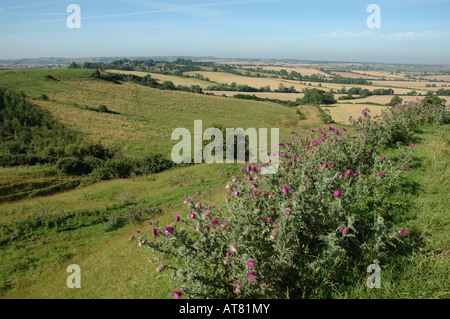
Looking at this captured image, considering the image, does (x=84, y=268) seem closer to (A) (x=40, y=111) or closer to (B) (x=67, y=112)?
(A) (x=40, y=111)

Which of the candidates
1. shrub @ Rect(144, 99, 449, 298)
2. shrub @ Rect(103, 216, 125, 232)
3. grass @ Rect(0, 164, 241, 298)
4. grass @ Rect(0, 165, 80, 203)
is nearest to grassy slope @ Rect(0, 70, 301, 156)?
grass @ Rect(0, 165, 80, 203)

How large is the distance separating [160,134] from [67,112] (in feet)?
56.5

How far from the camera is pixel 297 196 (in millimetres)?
2926

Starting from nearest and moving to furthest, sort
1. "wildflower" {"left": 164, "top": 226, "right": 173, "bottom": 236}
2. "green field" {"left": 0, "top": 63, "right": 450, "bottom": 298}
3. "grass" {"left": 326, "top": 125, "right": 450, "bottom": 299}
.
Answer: "wildflower" {"left": 164, "top": 226, "right": 173, "bottom": 236}, "grass" {"left": 326, "top": 125, "right": 450, "bottom": 299}, "green field" {"left": 0, "top": 63, "right": 450, "bottom": 298}

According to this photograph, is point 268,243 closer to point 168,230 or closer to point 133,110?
point 168,230

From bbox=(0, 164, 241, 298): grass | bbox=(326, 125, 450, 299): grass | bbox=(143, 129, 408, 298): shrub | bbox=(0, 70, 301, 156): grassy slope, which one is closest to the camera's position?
bbox=(143, 129, 408, 298): shrub

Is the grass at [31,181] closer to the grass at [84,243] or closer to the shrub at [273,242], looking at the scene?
the grass at [84,243]

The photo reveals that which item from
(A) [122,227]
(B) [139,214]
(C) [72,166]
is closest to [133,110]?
(C) [72,166]

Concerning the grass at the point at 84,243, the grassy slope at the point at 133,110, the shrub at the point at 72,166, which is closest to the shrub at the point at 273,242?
the grass at the point at 84,243

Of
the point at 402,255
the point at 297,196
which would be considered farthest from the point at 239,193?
the point at 402,255

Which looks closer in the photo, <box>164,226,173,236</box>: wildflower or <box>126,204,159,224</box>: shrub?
<box>164,226,173,236</box>: wildflower

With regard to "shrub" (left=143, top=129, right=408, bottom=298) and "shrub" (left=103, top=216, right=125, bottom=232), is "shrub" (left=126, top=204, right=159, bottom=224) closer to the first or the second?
"shrub" (left=103, top=216, right=125, bottom=232)

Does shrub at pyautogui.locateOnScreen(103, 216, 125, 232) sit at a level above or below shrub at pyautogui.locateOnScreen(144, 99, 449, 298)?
below
